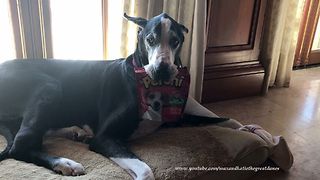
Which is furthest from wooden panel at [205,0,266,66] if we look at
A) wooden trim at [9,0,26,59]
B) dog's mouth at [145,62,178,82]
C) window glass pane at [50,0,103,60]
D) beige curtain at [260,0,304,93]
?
wooden trim at [9,0,26,59]

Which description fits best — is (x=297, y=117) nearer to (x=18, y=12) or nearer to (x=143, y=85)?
(x=143, y=85)

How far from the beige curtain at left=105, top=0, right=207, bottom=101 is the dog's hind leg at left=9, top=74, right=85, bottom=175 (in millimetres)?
925

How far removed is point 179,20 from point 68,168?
5.21ft

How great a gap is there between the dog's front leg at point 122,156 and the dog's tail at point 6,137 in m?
0.39

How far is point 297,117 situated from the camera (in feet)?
8.00

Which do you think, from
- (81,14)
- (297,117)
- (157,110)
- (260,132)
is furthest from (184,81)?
(297,117)

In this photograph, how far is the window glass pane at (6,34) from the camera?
76.7 inches

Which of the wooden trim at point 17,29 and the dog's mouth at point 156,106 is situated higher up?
the wooden trim at point 17,29

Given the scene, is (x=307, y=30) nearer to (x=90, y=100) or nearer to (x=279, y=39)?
(x=279, y=39)

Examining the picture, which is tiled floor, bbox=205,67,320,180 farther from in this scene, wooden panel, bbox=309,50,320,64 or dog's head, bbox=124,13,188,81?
dog's head, bbox=124,13,188,81

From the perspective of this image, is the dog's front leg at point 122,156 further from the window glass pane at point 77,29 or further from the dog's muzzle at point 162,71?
the window glass pane at point 77,29

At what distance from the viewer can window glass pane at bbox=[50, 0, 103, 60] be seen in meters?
2.15

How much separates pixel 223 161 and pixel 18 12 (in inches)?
71.1

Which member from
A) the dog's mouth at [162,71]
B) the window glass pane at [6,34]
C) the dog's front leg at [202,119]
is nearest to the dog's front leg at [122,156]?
the dog's mouth at [162,71]
